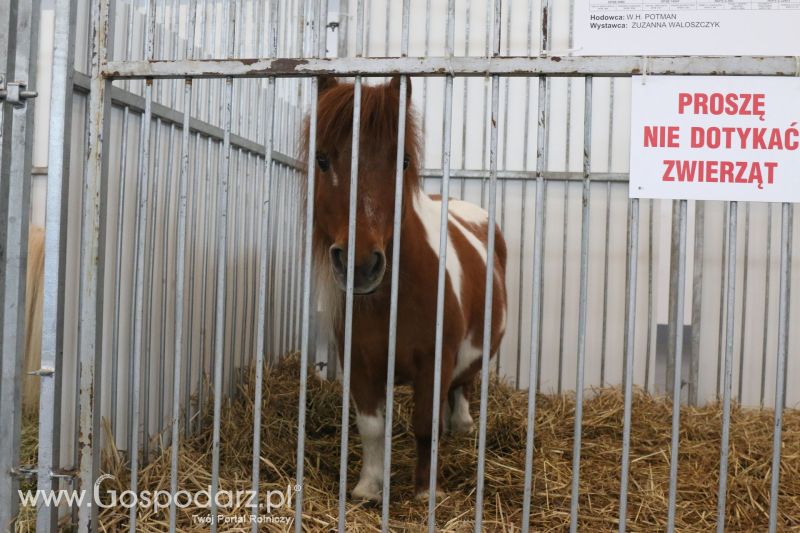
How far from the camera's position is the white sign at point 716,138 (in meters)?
1.69

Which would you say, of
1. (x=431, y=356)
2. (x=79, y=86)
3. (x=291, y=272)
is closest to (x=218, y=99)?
(x=79, y=86)

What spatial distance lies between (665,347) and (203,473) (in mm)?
3227

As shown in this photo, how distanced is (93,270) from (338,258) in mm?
730

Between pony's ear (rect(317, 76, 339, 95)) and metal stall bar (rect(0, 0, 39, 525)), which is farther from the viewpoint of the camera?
pony's ear (rect(317, 76, 339, 95))

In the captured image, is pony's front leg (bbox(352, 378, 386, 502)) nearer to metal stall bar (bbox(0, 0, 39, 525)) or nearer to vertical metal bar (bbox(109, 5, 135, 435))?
vertical metal bar (bbox(109, 5, 135, 435))

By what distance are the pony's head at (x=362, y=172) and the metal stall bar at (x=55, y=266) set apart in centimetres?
77

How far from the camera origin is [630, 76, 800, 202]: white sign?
169 cm

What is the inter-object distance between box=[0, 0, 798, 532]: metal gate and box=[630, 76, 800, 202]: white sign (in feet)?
0.16

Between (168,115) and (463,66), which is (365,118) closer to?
(463,66)

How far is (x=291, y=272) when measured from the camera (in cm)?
424

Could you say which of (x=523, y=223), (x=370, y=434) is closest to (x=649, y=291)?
(x=523, y=223)

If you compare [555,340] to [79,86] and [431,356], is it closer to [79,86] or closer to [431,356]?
[431,356]

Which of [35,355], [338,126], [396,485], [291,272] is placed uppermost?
[338,126]

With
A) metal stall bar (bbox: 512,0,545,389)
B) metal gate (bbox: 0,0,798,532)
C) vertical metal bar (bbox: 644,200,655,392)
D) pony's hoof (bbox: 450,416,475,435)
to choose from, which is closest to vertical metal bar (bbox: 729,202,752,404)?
metal gate (bbox: 0,0,798,532)
